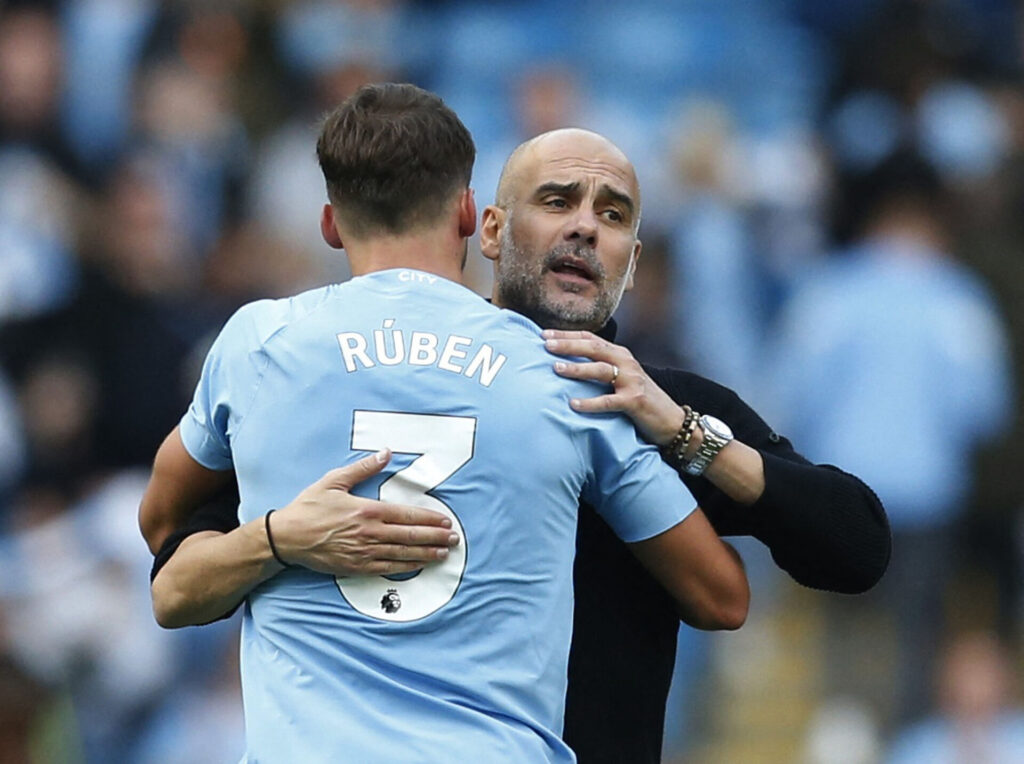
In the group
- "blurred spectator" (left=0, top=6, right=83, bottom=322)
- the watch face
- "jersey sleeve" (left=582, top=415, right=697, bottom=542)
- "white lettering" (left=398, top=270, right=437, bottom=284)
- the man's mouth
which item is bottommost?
"blurred spectator" (left=0, top=6, right=83, bottom=322)

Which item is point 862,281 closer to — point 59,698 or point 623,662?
point 59,698

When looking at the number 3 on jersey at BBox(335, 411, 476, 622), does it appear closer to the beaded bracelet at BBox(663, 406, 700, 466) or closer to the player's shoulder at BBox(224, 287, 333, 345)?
the player's shoulder at BBox(224, 287, 333, 345)

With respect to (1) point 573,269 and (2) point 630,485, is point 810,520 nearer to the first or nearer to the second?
(2) point 630,485

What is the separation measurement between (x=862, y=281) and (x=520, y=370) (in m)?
5.24

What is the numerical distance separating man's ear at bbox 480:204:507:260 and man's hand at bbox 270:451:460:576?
0.94 metres

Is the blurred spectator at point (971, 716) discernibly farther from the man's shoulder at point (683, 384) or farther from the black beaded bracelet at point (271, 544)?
the black beaded bracelet at point (271, 544)

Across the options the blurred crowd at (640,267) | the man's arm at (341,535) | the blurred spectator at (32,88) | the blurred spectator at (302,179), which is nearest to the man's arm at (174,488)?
the man's arm at (341,535)

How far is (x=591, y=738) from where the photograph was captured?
3.78m

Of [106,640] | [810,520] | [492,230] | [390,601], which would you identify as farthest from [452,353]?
[106,640]

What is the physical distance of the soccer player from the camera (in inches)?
132

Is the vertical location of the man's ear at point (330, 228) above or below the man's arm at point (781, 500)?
above

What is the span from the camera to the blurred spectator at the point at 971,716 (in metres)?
8.15

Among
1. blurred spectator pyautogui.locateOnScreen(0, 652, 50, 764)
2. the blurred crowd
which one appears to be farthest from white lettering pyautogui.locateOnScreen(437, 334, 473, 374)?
the blurred crowd

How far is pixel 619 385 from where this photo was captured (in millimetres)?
3582
